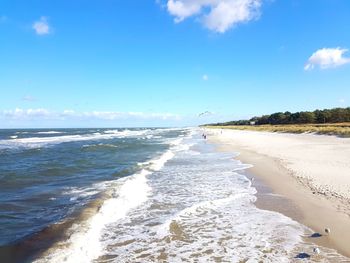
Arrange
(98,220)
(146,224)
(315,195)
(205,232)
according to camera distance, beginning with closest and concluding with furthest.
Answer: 1. (205,232)
2. (146,224)
3. (98,220)
4. (315,195)

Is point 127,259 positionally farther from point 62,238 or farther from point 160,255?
point 62,238

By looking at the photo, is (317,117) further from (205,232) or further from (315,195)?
(205,232)

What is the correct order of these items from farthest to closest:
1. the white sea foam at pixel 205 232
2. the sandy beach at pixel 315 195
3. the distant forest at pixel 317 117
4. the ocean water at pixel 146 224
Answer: the distant forest at pixel 317 117
the sandy beach at pixel 315 195
the ocean water at pixel 146 224
the white sea foam at pixel 205 232

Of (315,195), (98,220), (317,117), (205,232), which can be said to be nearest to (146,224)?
(98,220)

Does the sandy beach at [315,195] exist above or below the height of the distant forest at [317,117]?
below

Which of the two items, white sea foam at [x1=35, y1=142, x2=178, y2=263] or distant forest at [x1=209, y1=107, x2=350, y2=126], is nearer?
white sea foam at [x1=35, y1=142, x2=178, y2=263]

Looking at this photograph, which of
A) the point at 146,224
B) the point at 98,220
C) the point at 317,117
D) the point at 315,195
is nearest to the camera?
the point at 146,224

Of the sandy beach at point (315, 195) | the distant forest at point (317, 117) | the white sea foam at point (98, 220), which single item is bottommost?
the white sea foam at point (98, 220)

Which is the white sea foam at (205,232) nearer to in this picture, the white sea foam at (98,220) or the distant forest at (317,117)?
the white sea foam at (98,220)

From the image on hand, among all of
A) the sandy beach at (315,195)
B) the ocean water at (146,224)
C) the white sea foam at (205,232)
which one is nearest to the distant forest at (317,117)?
the sandy beach at (315,195)

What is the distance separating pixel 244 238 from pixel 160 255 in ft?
7.03

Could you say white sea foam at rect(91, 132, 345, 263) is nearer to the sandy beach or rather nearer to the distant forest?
the sandy beach

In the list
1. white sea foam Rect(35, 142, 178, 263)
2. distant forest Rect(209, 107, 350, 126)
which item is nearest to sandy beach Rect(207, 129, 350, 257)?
white sea foam Rect(35, 142, 178, 263)

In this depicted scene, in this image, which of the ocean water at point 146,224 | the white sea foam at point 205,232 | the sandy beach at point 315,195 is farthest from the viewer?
the sandy beach at point 315,195
